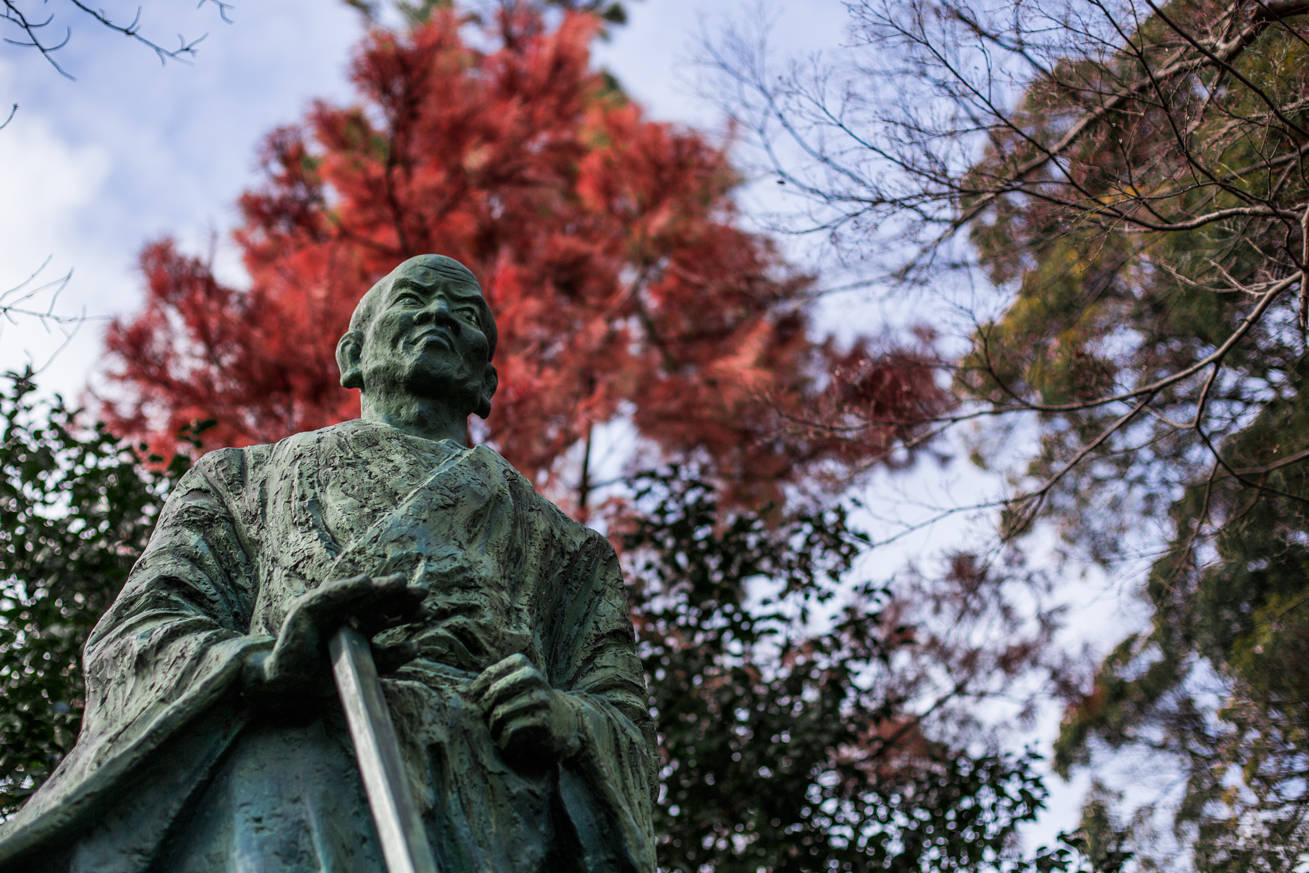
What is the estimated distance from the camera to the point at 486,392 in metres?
3.67

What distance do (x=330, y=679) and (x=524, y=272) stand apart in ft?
27.4

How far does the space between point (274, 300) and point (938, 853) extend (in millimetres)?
6401

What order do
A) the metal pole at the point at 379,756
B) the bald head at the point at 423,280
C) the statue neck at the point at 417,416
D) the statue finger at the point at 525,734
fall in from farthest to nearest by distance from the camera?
the bald head at the point at 423,280 → the statue neck at the point at 417,416 → the statue finger at the point at 525,734 → the metal pole at the point at 379,756

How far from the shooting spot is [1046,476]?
6371mm

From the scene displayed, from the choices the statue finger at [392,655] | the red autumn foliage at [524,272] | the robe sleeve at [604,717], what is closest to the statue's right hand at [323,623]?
the statue finger at [392,655]

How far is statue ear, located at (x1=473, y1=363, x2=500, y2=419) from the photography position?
141 inches

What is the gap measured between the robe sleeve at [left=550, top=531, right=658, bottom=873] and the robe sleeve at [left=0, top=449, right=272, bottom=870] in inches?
27.1

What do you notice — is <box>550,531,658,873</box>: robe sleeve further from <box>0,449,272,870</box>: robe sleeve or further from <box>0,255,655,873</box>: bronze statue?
<box>0,449,272,870</box>: robe sleeve

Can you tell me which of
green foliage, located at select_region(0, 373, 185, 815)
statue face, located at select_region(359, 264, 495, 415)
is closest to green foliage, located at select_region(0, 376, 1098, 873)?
green foliage, located at select_region(0, 373, 185, 815)

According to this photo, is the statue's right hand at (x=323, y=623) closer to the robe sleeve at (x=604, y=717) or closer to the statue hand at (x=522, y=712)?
the statue hand at (x=522, y=712)

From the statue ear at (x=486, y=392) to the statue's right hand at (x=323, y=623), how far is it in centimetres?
117

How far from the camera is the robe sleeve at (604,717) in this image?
8.53ft

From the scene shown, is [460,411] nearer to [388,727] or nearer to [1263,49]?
[388,727]

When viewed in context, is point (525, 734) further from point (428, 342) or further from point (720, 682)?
point (720, 682)
